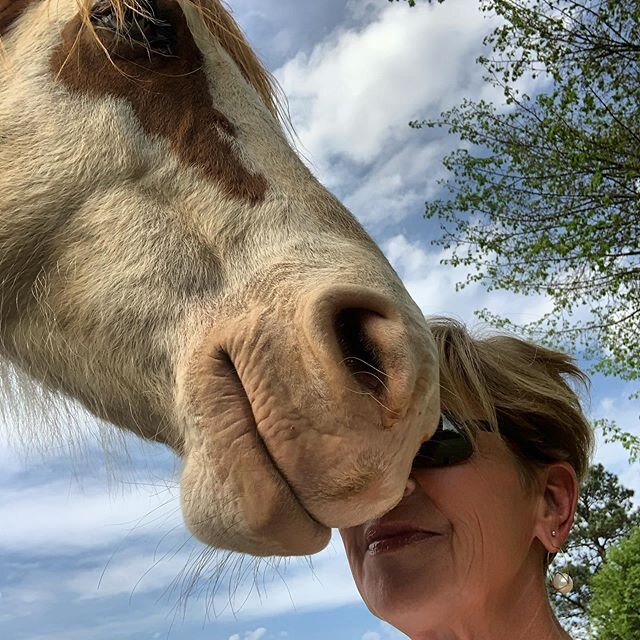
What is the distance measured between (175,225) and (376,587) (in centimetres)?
94

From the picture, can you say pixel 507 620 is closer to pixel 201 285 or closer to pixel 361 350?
pixel 361 350

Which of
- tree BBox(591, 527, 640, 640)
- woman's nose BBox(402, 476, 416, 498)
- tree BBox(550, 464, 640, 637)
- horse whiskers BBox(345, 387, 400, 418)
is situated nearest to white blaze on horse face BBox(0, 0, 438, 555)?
horse whiskers BBox(345, 387, 400, 418)

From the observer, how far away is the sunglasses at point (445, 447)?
1643 mm

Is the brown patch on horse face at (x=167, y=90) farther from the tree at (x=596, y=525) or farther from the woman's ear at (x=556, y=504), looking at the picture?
the tree at (x=596, y=525)

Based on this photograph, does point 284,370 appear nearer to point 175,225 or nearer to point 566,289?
point 175,225

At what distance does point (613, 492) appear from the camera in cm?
1770

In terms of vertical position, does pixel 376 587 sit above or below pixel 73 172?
below

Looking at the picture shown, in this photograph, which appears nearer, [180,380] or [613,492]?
[180,380]

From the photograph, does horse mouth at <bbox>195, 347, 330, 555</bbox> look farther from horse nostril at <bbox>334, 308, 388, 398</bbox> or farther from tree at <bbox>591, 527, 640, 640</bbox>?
tree at <bbox>591, 527, 640, 640</bbox>

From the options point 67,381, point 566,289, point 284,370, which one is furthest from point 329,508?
point 566,289

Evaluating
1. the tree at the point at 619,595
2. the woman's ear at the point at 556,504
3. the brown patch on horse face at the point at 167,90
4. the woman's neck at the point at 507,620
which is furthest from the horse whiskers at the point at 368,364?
the tree at the point at 619,595

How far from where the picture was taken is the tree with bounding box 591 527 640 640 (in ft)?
22.5

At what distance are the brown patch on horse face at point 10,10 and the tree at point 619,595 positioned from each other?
7.07 meters

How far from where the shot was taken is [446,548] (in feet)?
5.37
